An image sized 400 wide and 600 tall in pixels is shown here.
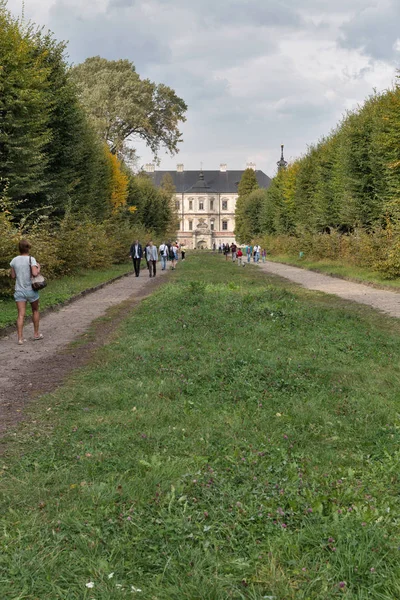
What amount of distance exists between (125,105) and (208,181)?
99.1 meters

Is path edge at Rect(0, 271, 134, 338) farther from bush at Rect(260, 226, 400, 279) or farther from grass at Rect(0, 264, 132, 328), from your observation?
bush at Rect(260, 226, 400, 279)

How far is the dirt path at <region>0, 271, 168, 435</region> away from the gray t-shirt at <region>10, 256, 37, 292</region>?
106 cm

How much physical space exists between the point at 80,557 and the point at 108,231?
119ft

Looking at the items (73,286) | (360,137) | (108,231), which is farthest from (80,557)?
(108,231)

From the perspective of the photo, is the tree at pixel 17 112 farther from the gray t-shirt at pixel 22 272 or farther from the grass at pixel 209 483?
the grass at pixel 209 483

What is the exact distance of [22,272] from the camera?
1048cm

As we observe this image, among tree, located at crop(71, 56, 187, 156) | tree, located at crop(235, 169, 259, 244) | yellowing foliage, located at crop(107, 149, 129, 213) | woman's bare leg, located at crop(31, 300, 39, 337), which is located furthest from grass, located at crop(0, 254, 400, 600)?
tree, located at crop(235, 169, 259, 244)

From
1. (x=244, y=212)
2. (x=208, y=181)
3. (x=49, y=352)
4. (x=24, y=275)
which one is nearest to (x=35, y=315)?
(x=24, y=275)

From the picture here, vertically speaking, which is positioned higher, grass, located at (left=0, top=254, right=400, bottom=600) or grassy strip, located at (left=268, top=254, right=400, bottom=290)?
grass, located at (left=0, top=254, right=400, bottom=600)

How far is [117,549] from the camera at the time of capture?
3.05 metres

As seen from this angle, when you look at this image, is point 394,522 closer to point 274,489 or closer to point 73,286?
point 274,489

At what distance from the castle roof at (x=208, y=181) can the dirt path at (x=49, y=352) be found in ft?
425

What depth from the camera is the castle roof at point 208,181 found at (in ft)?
470

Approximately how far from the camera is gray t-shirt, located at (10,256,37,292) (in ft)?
34.4
